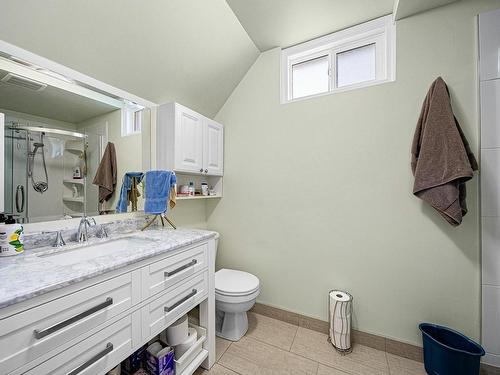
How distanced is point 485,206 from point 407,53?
3.80 ft

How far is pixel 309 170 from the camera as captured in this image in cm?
184

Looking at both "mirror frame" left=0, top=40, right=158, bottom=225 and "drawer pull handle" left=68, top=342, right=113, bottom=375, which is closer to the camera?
"drawer pull handle" left=68, top=342, right=113, bottom=375

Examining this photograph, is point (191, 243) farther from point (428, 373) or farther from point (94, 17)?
point (428, 373)

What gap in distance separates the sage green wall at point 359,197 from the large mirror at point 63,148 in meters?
0.96

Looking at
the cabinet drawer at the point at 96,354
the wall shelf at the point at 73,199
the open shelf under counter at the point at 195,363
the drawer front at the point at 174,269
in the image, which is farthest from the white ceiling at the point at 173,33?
the open shelf under counter at the point at 195,363

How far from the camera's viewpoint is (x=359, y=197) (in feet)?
5.46

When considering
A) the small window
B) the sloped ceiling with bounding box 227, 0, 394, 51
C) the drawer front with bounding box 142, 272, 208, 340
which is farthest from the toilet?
the sloped ceiling with bounding box 227, 0, 394, 51

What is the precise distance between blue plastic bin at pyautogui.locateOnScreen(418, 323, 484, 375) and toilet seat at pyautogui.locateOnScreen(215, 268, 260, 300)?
3.81ft

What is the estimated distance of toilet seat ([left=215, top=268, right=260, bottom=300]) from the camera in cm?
158

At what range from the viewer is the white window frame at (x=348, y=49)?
1597mm

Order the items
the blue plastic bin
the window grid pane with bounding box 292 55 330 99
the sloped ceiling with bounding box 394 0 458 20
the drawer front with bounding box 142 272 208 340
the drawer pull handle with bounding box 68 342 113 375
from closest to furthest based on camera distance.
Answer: the drawer pull handle with bounding box 68 342 113 375, the drawer front with bounding box 142 272 208 340, the blue plastic bin, the sloped ceiling with bounding box 394 0 458 20, the window grid pane with bounding box 292 55 330 99

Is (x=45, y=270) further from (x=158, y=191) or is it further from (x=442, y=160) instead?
(x=442, y=160)

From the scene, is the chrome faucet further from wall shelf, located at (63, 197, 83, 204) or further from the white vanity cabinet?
the white vanity cabinet

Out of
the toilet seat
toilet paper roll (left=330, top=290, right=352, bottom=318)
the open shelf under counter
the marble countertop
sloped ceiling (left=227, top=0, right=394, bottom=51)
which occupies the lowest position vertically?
the open shelf under counter
